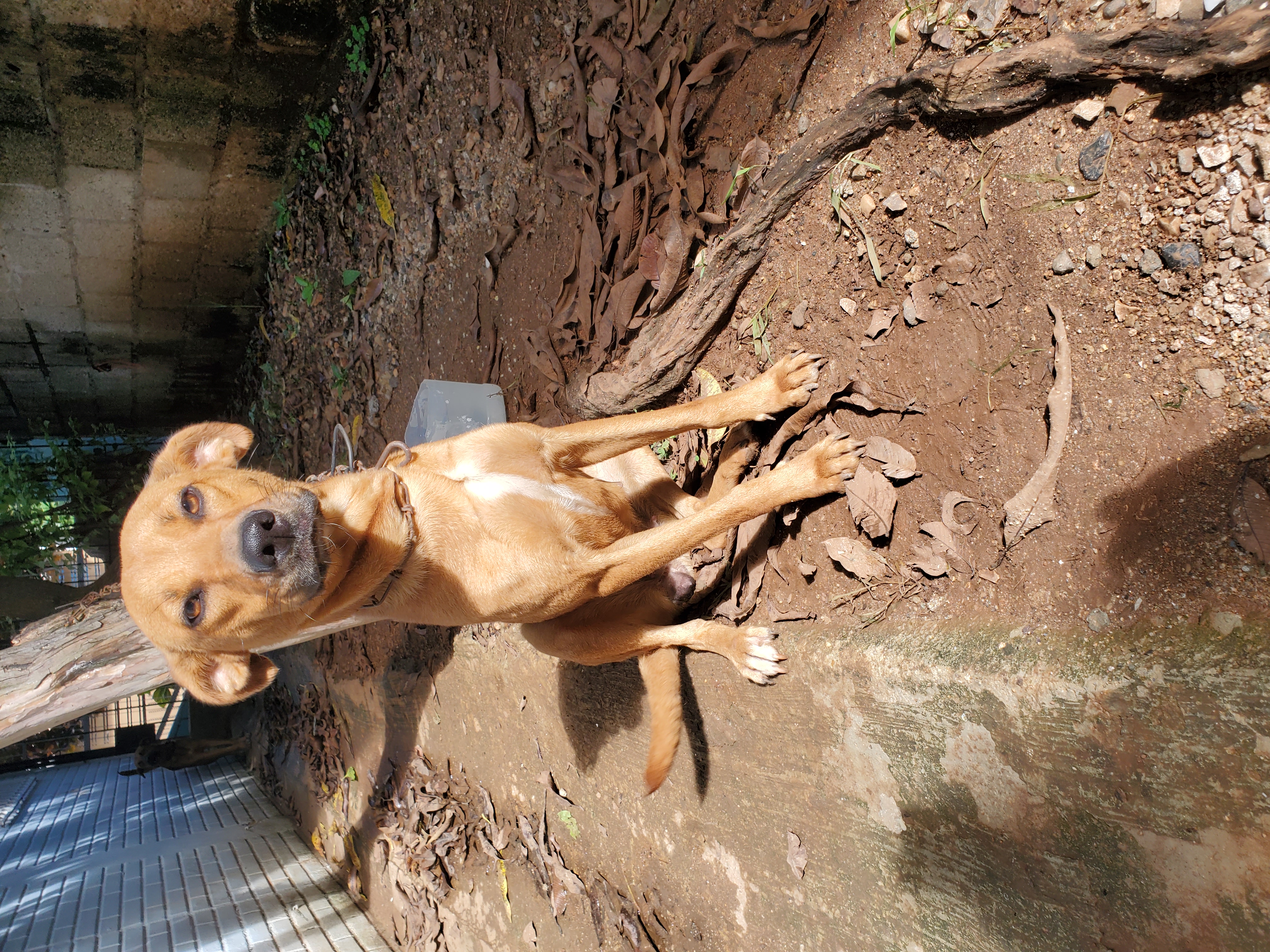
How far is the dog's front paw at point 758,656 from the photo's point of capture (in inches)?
101

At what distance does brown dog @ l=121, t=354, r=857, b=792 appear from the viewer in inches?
91.6

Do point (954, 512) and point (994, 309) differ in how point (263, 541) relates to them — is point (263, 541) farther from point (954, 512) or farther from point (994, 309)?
point (994, 309)

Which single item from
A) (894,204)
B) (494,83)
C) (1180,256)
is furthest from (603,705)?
(494,83)

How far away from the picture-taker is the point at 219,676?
2.62m

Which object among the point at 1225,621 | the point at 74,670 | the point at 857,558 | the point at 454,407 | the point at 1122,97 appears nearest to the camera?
the point at 1225,621

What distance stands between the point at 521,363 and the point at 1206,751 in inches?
147

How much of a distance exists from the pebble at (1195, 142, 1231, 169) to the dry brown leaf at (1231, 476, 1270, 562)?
696 millimetres

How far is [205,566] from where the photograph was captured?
2285mm

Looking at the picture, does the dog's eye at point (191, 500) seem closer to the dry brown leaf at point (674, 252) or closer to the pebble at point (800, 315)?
the dry brown leaf at point (674, 252)

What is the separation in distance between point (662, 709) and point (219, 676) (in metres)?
1.64

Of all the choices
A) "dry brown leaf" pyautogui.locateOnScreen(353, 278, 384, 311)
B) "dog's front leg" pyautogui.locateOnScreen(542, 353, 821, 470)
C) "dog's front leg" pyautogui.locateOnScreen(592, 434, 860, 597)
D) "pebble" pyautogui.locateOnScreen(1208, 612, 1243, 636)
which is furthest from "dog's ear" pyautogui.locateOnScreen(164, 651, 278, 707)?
"dry brown leaf" pyautogui.locateOnScreen(353, 278, 384, 311)

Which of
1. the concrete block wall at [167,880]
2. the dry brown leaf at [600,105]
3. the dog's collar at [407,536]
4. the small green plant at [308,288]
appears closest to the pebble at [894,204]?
the dry brown leaf at [600,105]

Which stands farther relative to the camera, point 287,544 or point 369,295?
point 369,295

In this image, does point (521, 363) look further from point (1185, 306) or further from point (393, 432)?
point (1185, 306)
